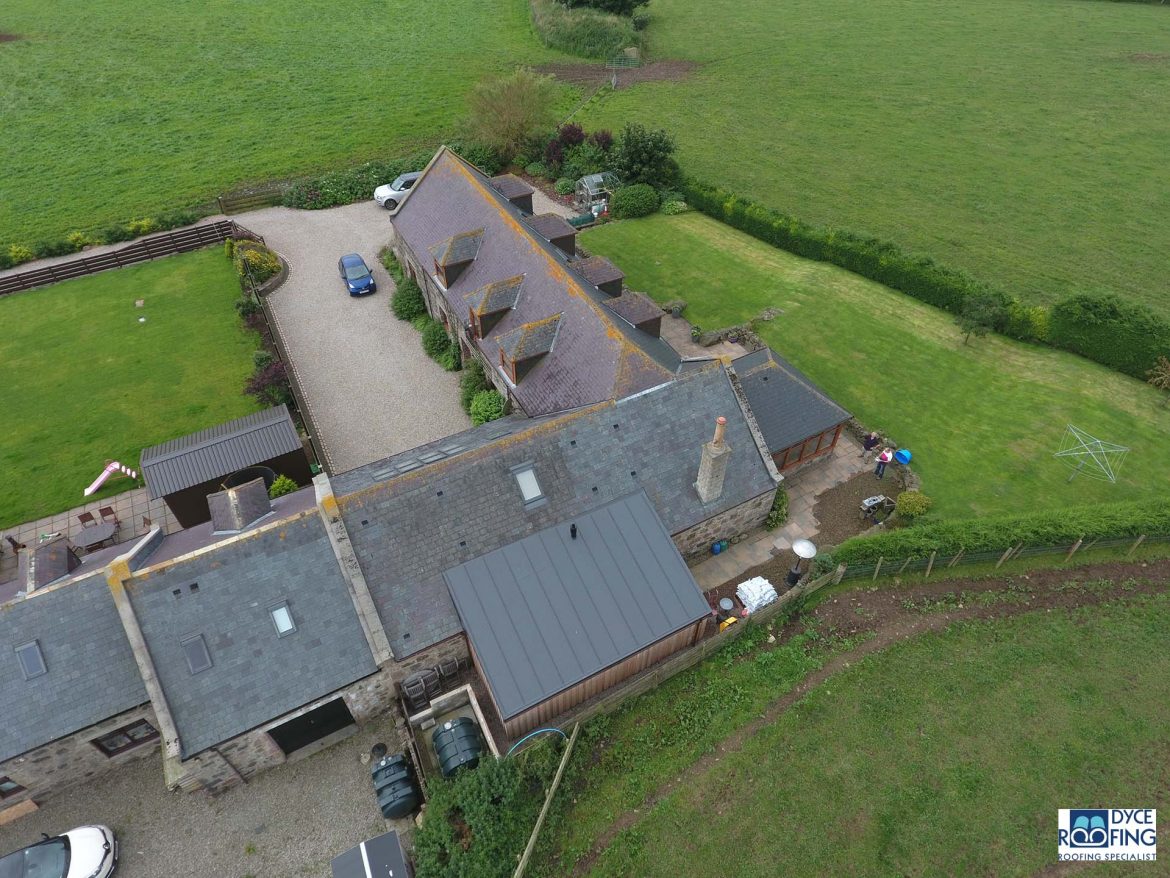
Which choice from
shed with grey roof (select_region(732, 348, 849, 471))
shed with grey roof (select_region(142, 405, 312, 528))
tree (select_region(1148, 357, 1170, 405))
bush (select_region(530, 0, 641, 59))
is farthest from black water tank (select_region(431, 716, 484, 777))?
bush (select_region(530, 0, 641, 59))

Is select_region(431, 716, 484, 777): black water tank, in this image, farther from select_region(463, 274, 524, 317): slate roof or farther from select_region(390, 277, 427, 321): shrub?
select_region(390, 277, 427, 321): shrub

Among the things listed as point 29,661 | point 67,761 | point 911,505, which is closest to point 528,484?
point 29,661

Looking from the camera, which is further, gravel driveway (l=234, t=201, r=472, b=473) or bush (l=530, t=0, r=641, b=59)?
bush (l=530, t=0, r=641, b=59)

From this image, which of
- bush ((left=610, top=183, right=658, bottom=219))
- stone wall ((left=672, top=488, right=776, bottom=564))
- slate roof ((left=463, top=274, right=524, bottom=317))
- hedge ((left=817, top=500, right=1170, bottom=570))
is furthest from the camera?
bush ((left=610, top=183, right=658, bottom=219))

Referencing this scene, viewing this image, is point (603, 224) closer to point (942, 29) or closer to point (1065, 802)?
point (1065, 802)

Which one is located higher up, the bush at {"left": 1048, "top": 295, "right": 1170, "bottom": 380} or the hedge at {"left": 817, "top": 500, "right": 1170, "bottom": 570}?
the bush at {"left": 1048, "top": 295, "right": 1170, "bottom": 380}
